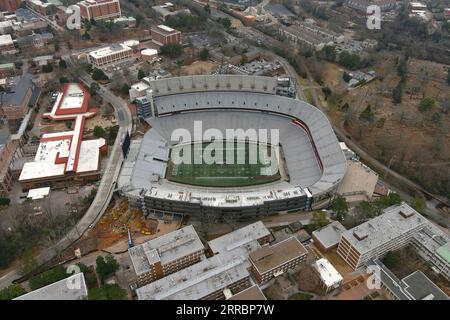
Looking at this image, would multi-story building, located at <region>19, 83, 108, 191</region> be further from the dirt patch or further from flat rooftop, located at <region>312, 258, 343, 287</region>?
the dirt patch

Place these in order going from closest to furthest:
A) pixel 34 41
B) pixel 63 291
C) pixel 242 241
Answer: pixel 63 291
pixel 242 241
pixel 34 41

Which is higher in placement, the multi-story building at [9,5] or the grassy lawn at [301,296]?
the multi-story building at [9,5]

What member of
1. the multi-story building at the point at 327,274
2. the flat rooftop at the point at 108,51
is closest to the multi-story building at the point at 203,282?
the multi-story building at the point at 327,274

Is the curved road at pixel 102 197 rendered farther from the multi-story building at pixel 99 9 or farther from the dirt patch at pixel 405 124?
the multi-story building at pixel 99 9

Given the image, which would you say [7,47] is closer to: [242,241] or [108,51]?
[108,51]

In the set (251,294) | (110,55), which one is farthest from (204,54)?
(251,294)

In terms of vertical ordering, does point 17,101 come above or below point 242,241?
above
